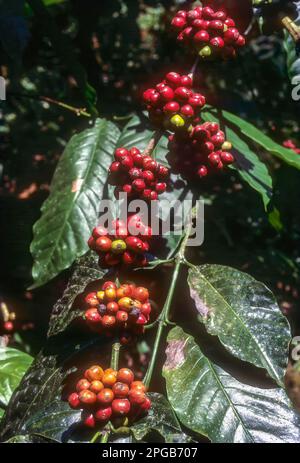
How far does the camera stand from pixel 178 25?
51.2 inches

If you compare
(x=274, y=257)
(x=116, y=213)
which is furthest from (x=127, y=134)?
(x=274, y=257)

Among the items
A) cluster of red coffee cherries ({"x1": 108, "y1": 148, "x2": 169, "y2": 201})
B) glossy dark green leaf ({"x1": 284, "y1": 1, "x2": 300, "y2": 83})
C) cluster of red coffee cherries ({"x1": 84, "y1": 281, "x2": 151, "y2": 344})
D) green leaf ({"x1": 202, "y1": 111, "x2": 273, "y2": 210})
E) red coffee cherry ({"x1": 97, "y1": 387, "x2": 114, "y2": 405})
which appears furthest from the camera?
glossy dark green leaf ({"x1": 284, "y1": 1, "x2": 300, "y2": 83})

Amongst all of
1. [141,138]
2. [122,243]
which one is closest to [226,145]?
[141,138]

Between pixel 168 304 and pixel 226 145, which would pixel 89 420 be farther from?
pixel 226 145

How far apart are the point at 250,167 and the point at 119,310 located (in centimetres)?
55

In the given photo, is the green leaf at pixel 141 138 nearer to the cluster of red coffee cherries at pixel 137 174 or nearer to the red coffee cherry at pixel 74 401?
the cluster of red coffee cherries at pixel 137 174

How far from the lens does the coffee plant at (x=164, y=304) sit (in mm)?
1019

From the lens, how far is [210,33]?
1.26 meters

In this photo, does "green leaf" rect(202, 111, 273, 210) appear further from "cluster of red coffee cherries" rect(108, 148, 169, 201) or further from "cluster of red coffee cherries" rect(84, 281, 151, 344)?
"cluster of red coffee cherries" rect(84, 281, 151, 344)

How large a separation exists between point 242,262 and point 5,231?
3.14 feet

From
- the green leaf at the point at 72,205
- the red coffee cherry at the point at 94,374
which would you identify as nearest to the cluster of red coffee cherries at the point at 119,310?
the red coffee cherry at the point at 94,374

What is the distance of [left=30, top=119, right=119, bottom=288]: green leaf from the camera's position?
1.41 metres

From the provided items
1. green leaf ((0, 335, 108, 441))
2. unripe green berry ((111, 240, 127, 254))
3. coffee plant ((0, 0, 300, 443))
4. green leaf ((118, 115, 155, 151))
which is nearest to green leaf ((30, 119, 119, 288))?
coffee plant ((0, 0, 300, 443))

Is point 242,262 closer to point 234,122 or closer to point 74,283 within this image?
point 234,122
